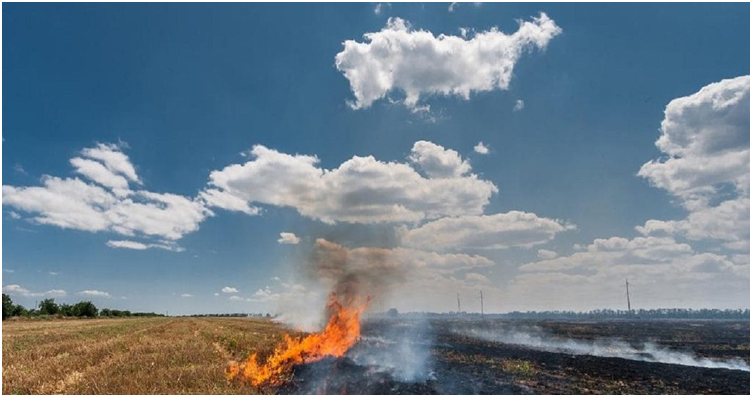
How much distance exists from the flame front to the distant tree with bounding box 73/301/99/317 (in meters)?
163

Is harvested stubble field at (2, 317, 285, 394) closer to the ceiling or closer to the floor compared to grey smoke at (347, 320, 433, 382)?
closer to the ceiling

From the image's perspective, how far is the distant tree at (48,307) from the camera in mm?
154250

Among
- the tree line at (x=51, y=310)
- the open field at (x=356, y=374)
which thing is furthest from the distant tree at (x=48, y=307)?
the open field at (x=356, y=374)

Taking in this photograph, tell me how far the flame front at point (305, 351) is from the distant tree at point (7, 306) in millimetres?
136371

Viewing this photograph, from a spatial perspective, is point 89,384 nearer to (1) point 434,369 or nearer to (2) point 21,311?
(1) point 434,369

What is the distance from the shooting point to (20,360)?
95.8ft

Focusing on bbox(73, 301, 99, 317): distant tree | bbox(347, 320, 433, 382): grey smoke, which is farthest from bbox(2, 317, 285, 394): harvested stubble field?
bbox(73, 301, 99, 317): distant tree

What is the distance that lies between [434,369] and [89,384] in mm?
19736

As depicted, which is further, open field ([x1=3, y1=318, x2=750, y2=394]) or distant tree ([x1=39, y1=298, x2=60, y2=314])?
distant tree ([x1=39, y1=298, x2=60, y2=314])

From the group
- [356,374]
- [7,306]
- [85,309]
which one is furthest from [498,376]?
[85,309]

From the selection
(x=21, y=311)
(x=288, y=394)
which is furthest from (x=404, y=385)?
(x=21, y=311)

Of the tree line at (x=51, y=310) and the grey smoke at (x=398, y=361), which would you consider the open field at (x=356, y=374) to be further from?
the tree line at (x=51, y=310)

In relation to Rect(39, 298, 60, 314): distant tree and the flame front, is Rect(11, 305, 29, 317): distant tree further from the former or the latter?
the flame front

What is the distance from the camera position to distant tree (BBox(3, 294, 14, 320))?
132 m
